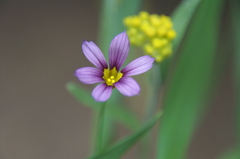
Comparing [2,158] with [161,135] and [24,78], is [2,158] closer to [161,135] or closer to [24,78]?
[24,78]

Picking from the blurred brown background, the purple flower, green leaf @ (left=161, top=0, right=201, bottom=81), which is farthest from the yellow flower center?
the blurred brown background

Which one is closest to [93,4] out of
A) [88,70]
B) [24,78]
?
[24,78]

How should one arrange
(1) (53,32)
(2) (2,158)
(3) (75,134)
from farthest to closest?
(1) (53,32) → (3) (75,134) → (2) (2,158)

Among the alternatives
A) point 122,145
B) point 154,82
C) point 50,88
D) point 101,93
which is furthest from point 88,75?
point 50,88

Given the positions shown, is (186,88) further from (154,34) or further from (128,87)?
(128,87)

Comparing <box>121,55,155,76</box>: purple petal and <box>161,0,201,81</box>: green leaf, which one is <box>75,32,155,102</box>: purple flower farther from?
<box>161,0,201,81</box>: green leaf
